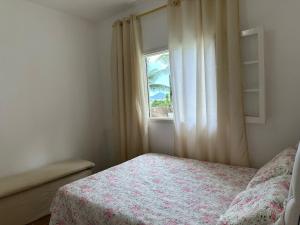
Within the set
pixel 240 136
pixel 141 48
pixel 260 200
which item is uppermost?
pixel 141 48

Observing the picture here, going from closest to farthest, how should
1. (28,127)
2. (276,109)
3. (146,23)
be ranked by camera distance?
(276,109)
(28,127)
(146,23)

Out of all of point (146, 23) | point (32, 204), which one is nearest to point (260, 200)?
point (32, 204)

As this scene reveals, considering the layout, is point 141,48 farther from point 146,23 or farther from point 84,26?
point 84,26

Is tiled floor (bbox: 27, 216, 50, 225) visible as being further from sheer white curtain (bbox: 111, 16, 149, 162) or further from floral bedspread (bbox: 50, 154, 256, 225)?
sheer white curtain (bbox: 111, 16, 149, 162)

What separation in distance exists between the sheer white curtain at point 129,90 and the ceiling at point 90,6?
0.65 feet

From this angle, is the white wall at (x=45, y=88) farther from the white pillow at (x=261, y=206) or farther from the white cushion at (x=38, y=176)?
the white pillow at (x=261, y=206)

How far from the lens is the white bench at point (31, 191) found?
6.87 feet

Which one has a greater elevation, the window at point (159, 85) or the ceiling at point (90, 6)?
the ceiling at point (90, 6)

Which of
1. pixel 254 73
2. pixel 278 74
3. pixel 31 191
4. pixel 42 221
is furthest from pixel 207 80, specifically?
pixel 42 221

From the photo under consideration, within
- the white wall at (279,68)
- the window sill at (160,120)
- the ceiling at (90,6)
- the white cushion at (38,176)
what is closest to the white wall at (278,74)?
the white wall at (279,68)

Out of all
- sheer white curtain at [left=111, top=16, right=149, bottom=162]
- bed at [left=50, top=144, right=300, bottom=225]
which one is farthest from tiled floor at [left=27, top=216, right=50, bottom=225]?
sheer white curtain at [left=111, top=16, right=149, bottom=162]

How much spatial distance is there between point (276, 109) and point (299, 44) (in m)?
0.59

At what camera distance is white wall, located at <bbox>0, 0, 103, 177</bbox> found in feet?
8.04

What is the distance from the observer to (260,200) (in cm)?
111
